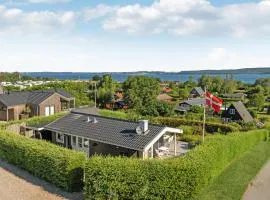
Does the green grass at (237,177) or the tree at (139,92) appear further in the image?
the tree at (139,92)

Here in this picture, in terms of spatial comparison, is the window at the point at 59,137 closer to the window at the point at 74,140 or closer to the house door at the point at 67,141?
the house door at the point at 67,141

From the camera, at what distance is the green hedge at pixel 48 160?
734 inches

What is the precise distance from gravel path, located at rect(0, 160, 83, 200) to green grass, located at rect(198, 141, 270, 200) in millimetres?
7195

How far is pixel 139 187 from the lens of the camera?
16516 millimetres

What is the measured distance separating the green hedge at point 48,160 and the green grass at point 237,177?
675 cm

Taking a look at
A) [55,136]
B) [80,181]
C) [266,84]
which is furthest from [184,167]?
[266,84]

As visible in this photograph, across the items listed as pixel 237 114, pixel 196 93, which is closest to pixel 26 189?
pixel 237 114

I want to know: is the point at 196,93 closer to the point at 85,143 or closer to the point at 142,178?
the point at 85,143

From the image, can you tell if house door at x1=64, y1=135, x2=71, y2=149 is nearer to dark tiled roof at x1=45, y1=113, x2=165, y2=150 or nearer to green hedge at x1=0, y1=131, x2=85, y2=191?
dark tiled roof at x1=45, y1=113, x2=165, y2=150

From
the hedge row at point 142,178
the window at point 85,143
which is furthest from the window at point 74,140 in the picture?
the hedge row at point 142,178

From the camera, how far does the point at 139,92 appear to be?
65.9m

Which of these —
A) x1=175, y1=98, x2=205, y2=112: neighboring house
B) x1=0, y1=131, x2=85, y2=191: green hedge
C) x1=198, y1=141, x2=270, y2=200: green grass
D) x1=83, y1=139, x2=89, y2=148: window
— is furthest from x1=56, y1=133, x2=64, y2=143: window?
x1=175, y1=98, x2=205, y2=112: neighboring house

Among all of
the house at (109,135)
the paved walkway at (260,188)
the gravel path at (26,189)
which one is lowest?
the paved walkway at (260,188)

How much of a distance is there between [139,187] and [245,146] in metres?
15.1
